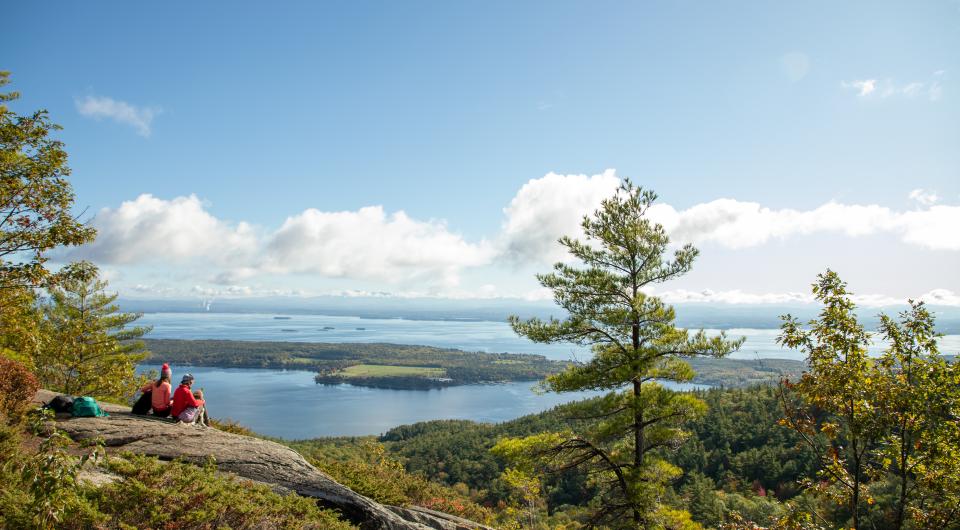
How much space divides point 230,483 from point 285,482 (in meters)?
2.18

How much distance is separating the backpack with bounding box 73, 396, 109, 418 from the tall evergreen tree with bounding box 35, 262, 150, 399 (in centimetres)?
1674

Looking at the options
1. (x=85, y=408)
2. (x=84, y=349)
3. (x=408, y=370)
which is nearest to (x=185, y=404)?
(x=85, y=408)

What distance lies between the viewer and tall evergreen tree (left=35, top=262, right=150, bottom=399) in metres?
23.7

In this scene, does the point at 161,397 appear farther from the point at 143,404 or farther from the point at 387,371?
the point at 387,371

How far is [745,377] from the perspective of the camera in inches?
6516

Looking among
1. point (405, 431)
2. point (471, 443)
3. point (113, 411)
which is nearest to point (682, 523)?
point (113, 411)

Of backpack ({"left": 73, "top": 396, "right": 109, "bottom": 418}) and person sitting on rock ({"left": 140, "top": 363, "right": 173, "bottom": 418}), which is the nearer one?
backpack ({"left": 73, "top": 396, "right": 109, "bottom": 418})

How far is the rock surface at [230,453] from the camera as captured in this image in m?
9.25

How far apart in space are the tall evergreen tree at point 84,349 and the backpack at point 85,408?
16741 mm

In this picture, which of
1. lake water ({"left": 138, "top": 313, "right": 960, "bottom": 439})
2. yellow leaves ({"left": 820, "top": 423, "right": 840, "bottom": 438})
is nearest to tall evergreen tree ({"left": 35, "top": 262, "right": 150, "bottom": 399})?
yellow leaves ({"left": 820, "top": 423, "right": 840, "bottom": 438})

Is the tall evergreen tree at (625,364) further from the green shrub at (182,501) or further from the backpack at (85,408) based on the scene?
the backpack at (85,408)

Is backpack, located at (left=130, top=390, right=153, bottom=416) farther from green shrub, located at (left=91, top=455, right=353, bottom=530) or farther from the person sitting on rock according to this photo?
green shrub, located at (left=91, top=455, right=353, bottom=530)

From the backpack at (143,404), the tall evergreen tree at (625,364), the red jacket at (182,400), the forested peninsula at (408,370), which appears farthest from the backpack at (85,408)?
the forested peninsula at (408,370)

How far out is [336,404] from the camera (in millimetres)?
127625
